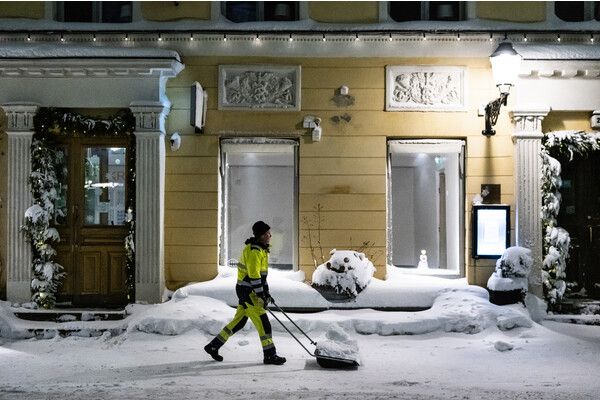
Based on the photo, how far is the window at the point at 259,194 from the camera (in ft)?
36.1

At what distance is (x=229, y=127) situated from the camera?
10766mm

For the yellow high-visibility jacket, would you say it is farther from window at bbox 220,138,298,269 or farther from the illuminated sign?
the illuminated sign

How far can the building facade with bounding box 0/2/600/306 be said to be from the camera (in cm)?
1062

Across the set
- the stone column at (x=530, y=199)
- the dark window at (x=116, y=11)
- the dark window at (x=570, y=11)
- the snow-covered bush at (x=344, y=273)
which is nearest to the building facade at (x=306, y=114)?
the stone column at (x=530, y=199)

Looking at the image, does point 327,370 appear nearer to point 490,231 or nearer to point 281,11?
point 490,231

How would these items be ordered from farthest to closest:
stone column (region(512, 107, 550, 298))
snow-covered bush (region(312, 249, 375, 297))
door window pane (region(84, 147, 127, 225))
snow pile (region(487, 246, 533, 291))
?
1. door window pane (region(84, 147, 127, 225))
2. stone column (region(512, 107, 550, 298))
3. snow-covered bush (region(312, 249, 375, 297))
4. snow pile (region(487, 246, 533, 291))

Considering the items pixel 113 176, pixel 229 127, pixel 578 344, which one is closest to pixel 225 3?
pixel 229 127

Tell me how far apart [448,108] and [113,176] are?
5.84m

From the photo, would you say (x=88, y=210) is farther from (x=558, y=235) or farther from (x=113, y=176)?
(x=558, y=235)

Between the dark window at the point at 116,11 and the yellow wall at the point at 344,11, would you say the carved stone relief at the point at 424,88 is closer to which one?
the yellow wall at the point at 344,11

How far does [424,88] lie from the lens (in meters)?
10.8

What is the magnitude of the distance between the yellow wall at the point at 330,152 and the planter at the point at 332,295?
0.65 meters

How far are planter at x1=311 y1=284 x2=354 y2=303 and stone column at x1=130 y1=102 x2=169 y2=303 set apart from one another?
8.78ft

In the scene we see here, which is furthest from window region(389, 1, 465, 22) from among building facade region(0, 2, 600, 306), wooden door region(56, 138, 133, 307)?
wooden door region(56, 138, 133, 307)
